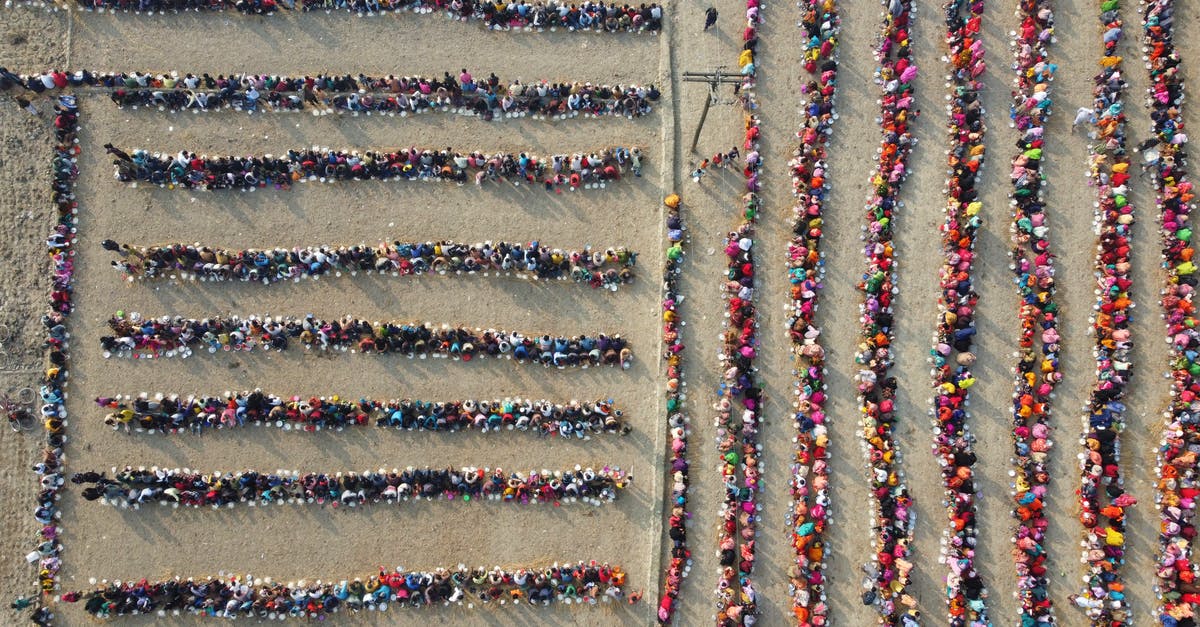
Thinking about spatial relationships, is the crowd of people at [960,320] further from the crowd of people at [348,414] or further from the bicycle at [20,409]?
the bicycle at [20,409]

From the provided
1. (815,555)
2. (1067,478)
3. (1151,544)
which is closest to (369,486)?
(815,555)

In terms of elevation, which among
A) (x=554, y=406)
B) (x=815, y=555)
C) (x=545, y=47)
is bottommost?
(x=815, y=555)

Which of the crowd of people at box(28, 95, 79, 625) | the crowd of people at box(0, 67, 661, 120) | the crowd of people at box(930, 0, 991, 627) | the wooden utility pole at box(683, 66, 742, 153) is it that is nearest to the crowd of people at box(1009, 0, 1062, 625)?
the crowd of people at box(930, 0, 991, 627)

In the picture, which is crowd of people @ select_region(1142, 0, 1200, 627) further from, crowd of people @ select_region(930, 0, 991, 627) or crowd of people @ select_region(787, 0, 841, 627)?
crowd of people @ select_region(787, 0, 841, 627)

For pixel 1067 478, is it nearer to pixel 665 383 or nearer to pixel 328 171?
pixel 665 383

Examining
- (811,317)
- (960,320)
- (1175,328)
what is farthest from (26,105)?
(1175,328)

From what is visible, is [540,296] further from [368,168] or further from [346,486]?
[346,486]
